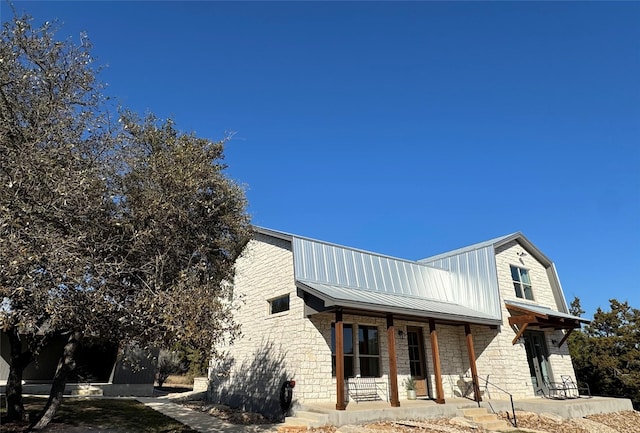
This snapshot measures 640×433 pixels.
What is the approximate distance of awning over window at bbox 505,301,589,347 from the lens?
1436 centimetres

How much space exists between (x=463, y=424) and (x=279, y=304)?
660 centimetres

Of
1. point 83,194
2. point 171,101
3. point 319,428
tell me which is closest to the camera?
point 83,194

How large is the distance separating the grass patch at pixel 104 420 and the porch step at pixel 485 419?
26.3 ft

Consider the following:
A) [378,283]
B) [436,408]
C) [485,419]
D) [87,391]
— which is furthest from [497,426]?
[87,391]

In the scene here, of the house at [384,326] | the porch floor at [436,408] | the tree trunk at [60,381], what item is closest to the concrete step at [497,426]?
the porch floor at [436,408]

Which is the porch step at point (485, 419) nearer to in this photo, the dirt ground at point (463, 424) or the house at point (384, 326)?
the dirt ground at point (463, 424)

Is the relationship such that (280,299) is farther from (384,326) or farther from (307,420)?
(307,420)

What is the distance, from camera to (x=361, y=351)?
12812 mm

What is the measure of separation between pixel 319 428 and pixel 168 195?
6577 millimetres

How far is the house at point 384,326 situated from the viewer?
11547 millimetres

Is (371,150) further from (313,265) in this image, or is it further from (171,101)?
(171,101)

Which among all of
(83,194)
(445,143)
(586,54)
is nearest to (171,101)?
(83,194)

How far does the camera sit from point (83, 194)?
5.76 m

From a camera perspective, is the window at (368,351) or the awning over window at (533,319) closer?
the window at (368,351)
